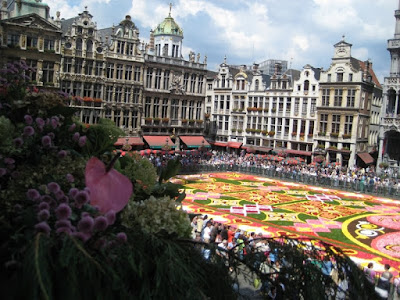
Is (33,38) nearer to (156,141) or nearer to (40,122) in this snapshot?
(156,141)

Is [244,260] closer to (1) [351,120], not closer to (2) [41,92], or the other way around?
(2) [41,92]

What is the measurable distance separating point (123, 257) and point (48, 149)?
115 cm

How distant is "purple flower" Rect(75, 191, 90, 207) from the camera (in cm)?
259

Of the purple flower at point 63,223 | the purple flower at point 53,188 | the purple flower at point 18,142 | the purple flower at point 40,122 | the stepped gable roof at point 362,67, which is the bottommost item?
the purple flower at point 63,223

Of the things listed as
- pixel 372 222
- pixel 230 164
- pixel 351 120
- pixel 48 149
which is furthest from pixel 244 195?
pixel 48 149

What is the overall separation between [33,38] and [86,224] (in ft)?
106

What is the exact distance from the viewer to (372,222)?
19375 millimetres

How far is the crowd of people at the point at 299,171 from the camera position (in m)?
26.8

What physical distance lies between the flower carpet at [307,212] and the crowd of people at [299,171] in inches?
Answer: 30.9

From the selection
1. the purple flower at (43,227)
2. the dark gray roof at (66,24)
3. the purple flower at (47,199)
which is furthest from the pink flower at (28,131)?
the dark gray roof at (66,24)

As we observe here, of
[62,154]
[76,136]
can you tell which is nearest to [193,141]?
[76,136]

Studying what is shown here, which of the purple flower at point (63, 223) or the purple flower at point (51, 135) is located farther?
the purple flower at point (51, 135)

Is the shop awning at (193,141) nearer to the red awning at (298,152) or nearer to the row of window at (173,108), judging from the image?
the row of window at (173,108)

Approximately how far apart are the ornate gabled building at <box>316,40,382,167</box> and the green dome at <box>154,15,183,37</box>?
570 inches
